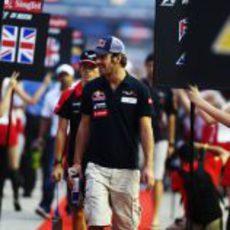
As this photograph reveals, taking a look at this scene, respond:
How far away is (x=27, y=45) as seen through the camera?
12336mm

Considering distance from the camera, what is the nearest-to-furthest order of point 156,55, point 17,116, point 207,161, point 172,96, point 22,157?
point 156,55 < point 207,161 < point 172,96 < point 17,116 < point 22,157

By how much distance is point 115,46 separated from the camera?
9.70 metres

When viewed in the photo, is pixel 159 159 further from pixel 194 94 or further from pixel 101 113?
pixel 194 94

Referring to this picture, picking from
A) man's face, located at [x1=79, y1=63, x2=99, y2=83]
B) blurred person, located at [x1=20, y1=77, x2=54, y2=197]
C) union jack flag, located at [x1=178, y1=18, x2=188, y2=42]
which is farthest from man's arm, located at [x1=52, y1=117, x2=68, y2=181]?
blurred person, located at [x1=20, y1=77, x2=54, y2=197]

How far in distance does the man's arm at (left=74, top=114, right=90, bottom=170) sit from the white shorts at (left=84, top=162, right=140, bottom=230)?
0.22 meters

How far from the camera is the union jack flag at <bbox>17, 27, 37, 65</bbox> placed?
12320 millimetres

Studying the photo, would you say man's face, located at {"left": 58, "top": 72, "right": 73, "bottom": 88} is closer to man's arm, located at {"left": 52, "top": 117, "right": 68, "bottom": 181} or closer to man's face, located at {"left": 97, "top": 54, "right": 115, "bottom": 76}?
man's arm, located at {"left": 52, "top": 117, "right": 68, "bottom": 181}

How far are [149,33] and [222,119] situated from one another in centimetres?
5913

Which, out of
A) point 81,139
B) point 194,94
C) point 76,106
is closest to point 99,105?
point 81,139

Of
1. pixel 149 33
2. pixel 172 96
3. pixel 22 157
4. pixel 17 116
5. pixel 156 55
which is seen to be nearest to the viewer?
pixel 156 55

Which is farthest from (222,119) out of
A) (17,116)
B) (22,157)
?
(22,157)

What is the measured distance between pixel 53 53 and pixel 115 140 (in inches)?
309

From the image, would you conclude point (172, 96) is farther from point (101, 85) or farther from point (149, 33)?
point (149, 33)

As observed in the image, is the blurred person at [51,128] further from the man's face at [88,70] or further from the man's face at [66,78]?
the man's face at [88,70]
